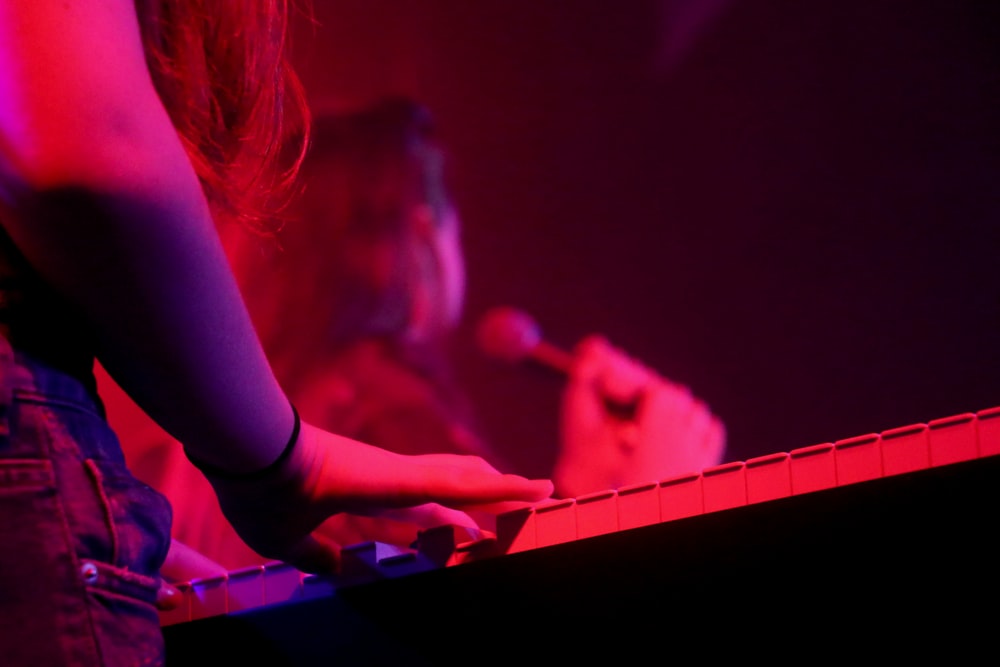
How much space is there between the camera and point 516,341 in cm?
347

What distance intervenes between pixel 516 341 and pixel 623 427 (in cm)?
54

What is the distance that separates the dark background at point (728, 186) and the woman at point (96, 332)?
2.95 metres

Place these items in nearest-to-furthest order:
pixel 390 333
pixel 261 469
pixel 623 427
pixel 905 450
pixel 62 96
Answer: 1. pixel 62 96
2. pixel 261 469
3. pixel 905 450
4. pixel 623 427
5. pixel 390 333

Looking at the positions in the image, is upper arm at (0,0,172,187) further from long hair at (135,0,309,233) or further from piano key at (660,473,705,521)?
piano key at (660,473,705,521)

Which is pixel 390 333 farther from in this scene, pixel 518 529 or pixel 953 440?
pixel 953 440

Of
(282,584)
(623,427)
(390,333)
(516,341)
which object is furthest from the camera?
(516,341)

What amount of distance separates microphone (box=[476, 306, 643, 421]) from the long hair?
274 cm

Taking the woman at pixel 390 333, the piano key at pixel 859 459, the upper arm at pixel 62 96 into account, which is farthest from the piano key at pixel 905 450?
the woman at pixel 390 333

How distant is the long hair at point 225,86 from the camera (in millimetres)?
463

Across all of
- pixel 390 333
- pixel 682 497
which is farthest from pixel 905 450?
pixel 390 333

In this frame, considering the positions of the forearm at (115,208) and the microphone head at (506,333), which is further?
the microphone head at (506,333)

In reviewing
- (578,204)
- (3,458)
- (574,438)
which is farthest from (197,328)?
(578,204)

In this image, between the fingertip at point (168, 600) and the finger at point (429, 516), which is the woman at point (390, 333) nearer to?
the finger at point (429, 516)

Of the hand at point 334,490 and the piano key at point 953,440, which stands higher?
the piano key at point 953,440
